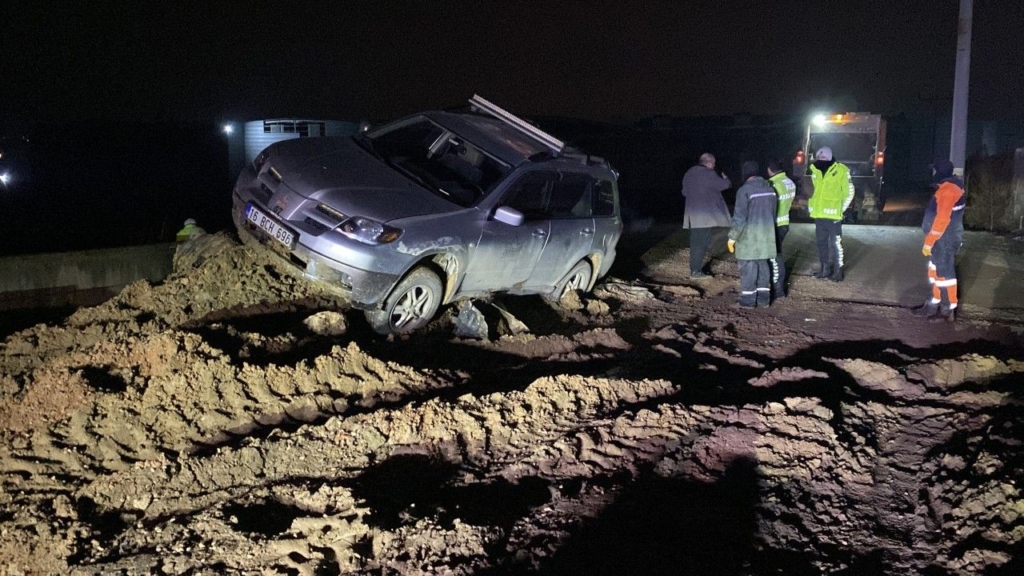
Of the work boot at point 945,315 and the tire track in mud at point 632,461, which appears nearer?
the tire track in mud at point 632,461

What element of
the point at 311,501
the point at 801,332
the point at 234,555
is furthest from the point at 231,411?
the point at 801,332

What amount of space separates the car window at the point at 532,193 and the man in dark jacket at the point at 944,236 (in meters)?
3.95

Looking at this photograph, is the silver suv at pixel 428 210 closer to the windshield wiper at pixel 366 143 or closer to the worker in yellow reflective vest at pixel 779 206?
the windshield wiper at pixel 366 143

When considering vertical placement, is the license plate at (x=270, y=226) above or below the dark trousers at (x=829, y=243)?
above

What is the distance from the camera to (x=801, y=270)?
434 inches

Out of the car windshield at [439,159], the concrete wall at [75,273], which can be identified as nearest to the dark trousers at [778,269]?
the car windshield at [439,159]

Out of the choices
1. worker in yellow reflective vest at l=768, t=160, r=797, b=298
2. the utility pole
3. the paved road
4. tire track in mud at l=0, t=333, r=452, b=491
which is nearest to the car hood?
tire track in mud at l=0, t=333, r=452, b=491

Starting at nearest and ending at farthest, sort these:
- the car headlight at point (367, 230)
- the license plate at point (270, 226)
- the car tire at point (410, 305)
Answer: the car headlight at point (367, 230)
the license plate at point (270, 226)
the car tire at point (410, 305)

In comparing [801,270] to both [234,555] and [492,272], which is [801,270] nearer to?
[492,272]

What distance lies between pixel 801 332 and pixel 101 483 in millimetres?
6273

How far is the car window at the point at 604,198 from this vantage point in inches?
321

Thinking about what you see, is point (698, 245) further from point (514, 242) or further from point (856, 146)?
point (856, 146)

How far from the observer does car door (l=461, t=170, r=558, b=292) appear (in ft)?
21.8

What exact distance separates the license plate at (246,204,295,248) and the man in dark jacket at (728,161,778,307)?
4.80 meters
